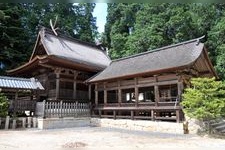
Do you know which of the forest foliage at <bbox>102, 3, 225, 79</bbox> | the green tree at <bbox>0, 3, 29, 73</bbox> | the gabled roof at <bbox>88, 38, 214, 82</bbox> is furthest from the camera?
the green tree at <bbox>0, 3, 29, 73</bbox>

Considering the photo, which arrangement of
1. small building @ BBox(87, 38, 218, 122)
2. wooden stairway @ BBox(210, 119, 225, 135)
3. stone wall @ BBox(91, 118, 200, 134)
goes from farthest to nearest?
1. small building @ BBox(87, 38, 218, 122)
2. stone wall @ BBox(91, 118, 200, 134)
3. wooden stairway @ BBox(210, 119, 225, 135)

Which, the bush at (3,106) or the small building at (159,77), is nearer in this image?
the small building at (159,77)

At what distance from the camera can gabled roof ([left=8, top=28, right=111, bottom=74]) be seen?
1954 cm

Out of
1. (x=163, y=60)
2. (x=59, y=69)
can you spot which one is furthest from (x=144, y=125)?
(x=59, y=69)

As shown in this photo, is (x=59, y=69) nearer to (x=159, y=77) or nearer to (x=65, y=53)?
(x=65, y=53)

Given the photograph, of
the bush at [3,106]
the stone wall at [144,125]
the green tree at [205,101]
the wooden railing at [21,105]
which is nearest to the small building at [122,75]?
the stone wall at [144,125]

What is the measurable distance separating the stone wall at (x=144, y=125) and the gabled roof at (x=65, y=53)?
5.07 meters

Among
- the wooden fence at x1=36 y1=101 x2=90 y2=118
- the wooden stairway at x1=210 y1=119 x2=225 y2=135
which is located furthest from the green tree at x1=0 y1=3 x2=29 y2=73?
the wooden stairway at x1=210 y1=119 x2=225 y2=135

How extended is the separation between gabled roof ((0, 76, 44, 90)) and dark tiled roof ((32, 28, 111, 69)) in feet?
9.24

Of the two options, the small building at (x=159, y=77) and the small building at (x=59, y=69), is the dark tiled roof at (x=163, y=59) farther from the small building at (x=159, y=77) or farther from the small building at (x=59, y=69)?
the small building at (x=59, y=69)

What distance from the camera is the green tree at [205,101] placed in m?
12.5

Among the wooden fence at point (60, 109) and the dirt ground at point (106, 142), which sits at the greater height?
the wooden fence at point (60, 109)

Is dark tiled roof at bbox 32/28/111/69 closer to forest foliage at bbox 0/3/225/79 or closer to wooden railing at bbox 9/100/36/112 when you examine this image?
forest foliage at bbox 0/3/225/79

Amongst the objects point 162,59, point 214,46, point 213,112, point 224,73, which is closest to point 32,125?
point 162,59
